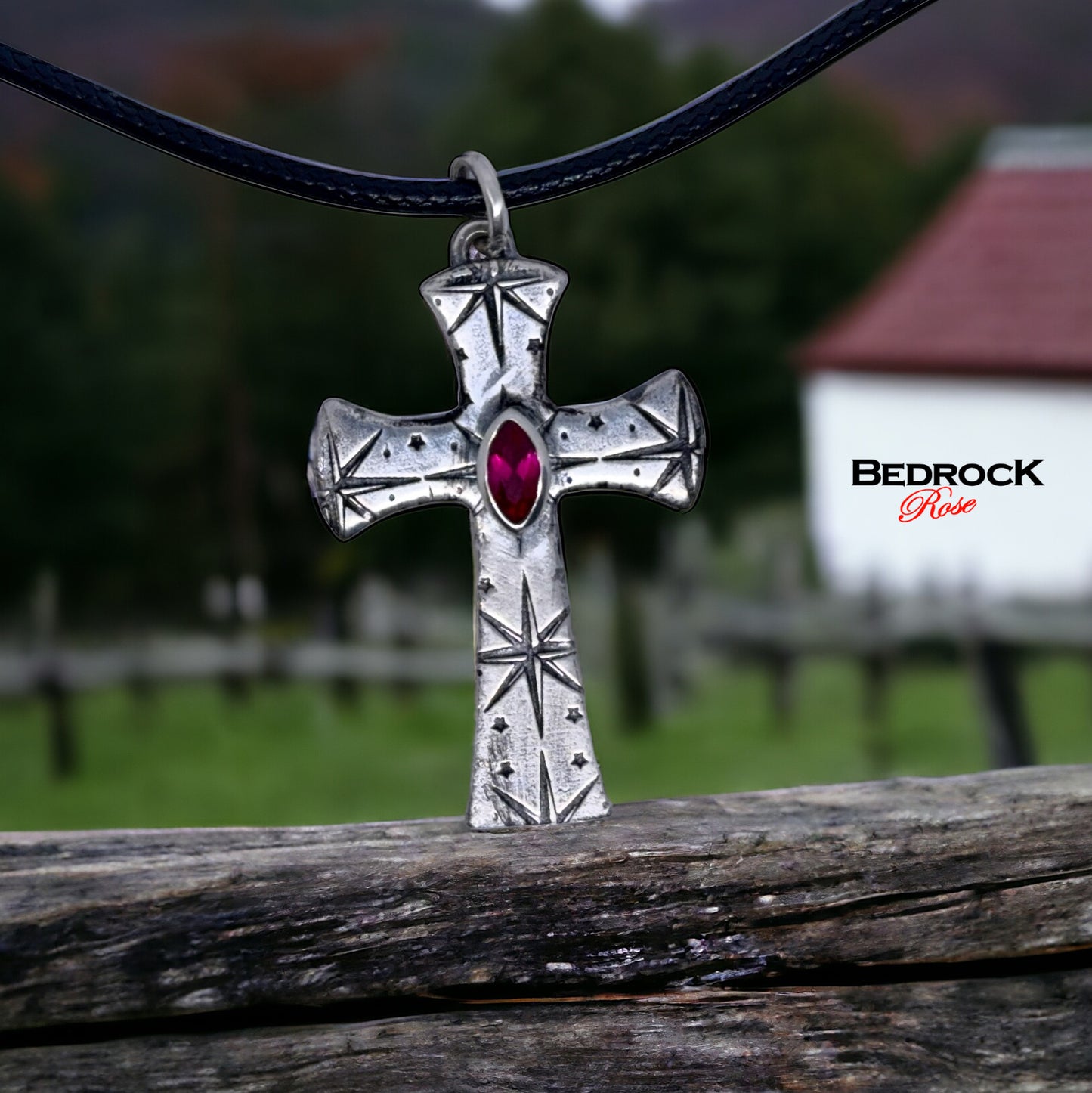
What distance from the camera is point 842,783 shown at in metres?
1.08

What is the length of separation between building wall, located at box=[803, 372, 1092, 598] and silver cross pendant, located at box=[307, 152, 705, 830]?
7.38ft

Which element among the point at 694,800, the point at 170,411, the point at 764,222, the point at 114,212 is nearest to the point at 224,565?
the point at 170,411

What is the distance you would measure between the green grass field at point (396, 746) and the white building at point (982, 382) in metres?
0.54

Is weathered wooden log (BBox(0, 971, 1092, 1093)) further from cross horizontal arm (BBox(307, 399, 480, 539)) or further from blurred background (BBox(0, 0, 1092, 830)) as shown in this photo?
blurred background (BBox(0, 0, 1092, 830))

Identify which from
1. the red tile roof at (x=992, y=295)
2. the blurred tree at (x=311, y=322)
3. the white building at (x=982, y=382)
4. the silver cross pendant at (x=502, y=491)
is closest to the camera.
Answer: the silver cross pendant at (x=502, y=491)

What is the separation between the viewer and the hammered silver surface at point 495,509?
0.98 meters

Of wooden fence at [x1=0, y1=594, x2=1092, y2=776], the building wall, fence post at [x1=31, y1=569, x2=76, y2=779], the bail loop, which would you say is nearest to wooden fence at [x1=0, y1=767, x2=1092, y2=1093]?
the bail loop

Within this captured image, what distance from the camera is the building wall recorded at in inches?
141

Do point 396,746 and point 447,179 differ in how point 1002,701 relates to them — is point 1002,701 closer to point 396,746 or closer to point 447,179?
point 396,746

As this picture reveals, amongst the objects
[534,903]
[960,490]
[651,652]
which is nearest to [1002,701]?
[960,490]

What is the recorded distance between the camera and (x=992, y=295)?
429 centimetres

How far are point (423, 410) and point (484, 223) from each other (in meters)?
4.58

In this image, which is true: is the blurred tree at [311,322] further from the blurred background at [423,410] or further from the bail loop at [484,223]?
the bail loop at [484,223]

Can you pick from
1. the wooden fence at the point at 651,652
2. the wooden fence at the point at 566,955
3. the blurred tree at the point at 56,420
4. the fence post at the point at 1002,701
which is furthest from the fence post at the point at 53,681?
the wooden fence at the point at 566,955
